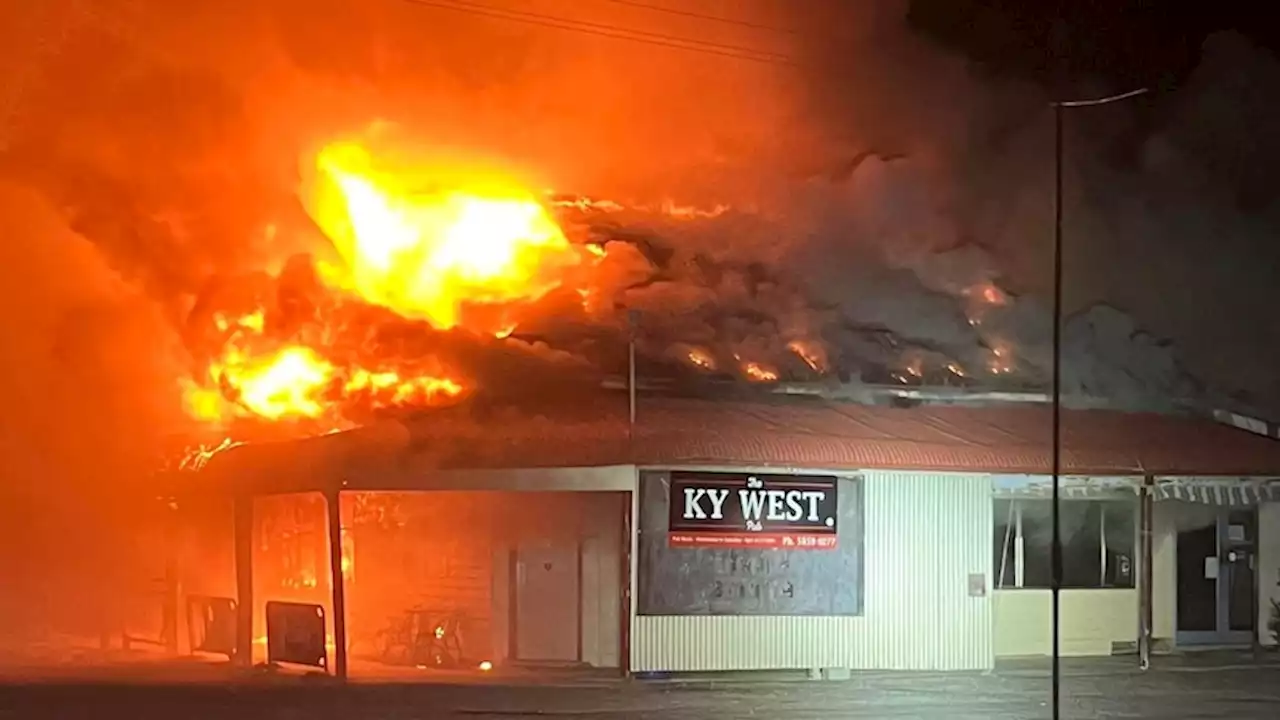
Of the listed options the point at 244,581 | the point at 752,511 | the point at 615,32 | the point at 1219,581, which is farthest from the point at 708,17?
the point at 1219,581

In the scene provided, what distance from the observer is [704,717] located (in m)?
2.13

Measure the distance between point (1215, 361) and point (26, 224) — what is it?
78.1 inches

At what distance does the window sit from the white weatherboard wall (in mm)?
41

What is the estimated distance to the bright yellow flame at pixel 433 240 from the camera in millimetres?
2055

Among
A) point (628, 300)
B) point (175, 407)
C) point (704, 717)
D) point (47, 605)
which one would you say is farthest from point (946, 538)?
point (47, 605)

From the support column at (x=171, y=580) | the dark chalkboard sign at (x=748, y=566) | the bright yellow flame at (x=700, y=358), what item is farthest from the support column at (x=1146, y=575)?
the support column at (x=171, y=580)

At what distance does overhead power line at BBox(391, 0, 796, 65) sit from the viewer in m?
2.11

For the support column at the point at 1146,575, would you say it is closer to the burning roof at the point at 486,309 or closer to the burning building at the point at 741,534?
the burning building at the point at 741,534

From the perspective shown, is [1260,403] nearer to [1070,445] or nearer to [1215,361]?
[1215,361]

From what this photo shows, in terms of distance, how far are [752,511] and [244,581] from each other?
30.9 inches

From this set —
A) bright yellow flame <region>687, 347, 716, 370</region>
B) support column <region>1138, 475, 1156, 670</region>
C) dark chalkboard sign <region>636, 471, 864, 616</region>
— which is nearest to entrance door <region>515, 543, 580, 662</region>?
dark chalkboard sign <region>636, 471, 864, 616</region>

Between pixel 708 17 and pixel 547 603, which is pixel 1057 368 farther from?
pixel 547 603

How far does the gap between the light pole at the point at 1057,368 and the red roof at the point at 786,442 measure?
2cm

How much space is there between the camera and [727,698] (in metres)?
2.15
